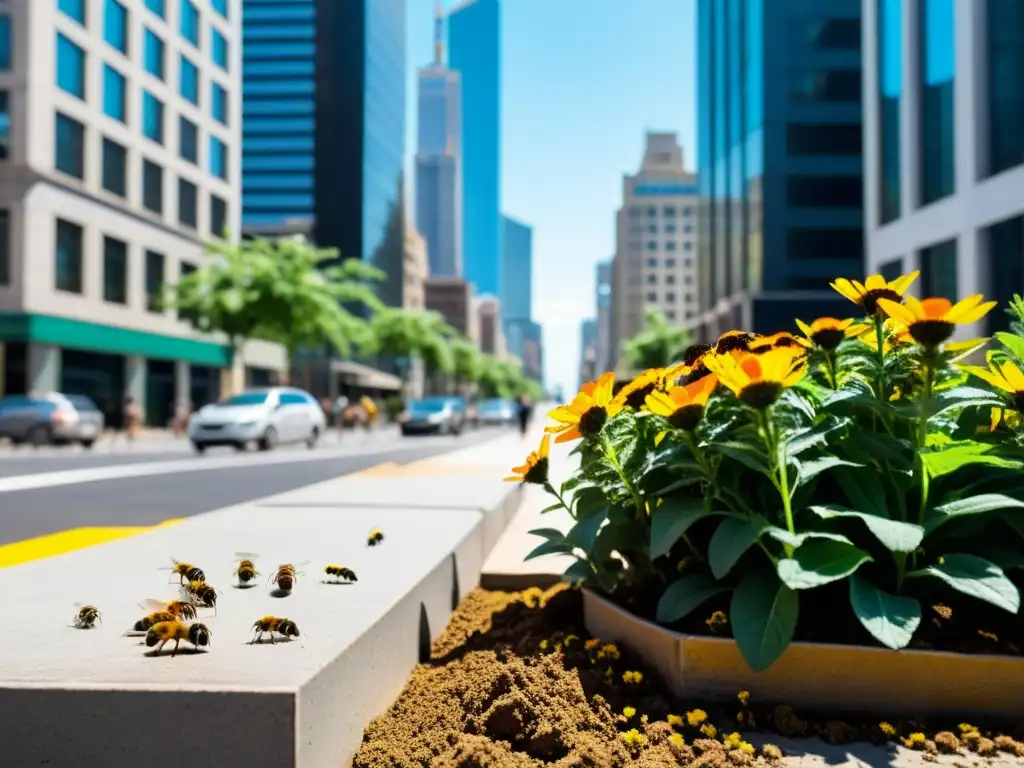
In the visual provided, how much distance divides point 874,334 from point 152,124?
144 ft

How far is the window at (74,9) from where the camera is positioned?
3284 cm

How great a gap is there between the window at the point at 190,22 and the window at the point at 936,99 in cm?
3372

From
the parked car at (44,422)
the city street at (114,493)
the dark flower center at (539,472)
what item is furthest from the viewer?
the parked car at (44,422)

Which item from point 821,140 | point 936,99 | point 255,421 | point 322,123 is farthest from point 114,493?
point 322,123

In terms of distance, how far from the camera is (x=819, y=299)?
45688 millimetres

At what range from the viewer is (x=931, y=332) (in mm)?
2049

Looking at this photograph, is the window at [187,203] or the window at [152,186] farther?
the window at [187,203]

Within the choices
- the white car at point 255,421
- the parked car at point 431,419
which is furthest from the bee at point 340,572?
the parked car at point 431,419

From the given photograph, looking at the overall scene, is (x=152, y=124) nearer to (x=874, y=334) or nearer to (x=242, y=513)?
(x=242, y=513)

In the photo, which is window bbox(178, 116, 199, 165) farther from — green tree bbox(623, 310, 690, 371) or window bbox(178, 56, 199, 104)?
green tree bbox(623, 310, 690, 371)

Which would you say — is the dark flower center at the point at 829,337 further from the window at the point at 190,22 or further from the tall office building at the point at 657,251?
the tall office building at the point at 657,251

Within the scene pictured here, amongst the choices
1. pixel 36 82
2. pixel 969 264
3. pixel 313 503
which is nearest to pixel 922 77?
pixel 969 264

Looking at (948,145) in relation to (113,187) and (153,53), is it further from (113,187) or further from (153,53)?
(153,53)

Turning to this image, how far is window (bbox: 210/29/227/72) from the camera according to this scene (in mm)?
45844
